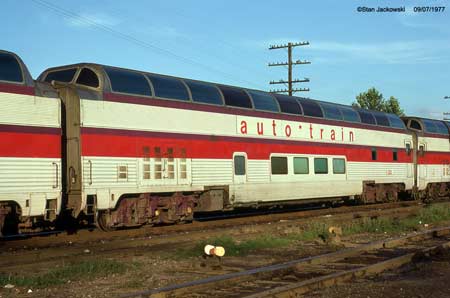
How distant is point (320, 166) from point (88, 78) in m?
9.81

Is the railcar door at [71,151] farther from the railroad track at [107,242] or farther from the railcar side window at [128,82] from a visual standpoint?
the railcar side window at [128,82]

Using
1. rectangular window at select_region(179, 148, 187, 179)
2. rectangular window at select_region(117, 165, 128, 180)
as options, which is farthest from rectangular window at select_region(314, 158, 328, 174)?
rectangular window at select_region(117, 165, 128, 180)

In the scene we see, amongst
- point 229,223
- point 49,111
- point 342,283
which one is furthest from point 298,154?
point 342,283

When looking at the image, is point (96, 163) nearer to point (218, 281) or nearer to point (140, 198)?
point (140, 198)

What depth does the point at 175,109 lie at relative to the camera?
1490 cm

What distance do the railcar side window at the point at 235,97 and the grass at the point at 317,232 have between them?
4435 millimetres

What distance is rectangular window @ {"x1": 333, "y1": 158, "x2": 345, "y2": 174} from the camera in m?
21.0

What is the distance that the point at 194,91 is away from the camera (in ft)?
51.6

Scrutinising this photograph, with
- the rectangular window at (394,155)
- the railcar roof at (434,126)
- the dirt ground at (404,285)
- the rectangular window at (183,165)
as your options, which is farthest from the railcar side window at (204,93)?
the railcar roof at (434,126)

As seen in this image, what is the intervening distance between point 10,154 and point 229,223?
7.45m

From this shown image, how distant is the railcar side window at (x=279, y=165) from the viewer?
18.1 meters

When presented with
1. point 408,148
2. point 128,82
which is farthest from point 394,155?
point 128,82

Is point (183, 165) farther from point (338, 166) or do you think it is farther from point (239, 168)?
point (338, 166)

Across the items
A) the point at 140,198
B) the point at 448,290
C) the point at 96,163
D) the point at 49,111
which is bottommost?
the point at 448,290
